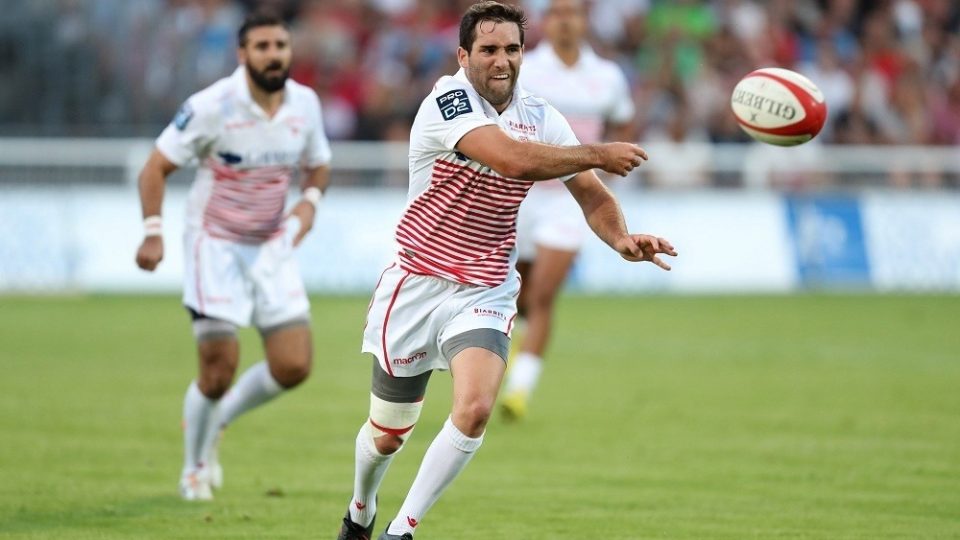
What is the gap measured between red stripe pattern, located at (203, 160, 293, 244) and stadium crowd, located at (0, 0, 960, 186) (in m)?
14.1

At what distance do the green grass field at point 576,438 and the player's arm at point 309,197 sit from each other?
1.55 meters

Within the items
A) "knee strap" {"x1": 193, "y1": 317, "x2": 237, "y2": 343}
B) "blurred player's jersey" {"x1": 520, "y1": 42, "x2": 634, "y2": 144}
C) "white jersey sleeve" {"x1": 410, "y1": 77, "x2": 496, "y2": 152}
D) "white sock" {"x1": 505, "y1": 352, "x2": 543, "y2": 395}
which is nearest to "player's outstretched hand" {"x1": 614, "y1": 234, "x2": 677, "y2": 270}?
"white jersey sleeve" {"x1": 410, "y1": 77, "x2": 496, "y2": 152}

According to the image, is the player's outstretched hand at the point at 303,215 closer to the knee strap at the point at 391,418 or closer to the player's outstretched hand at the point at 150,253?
the player's outstretched hand at the point at 150,253

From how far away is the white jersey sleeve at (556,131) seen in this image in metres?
7.74

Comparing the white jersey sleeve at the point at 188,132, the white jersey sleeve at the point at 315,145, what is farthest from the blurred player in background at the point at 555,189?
the white jersey sleeve at the point at 188,132

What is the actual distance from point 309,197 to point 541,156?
3.44 meters

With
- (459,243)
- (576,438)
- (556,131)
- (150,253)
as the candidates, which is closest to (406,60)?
(576,438)

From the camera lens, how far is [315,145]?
10195 mm

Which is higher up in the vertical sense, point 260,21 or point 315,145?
point 260,21

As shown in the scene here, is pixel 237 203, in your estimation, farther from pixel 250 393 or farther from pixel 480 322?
pixel 480 322

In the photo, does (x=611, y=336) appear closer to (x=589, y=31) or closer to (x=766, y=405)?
(x=766, y=405)

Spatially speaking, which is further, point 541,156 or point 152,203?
point 152,203

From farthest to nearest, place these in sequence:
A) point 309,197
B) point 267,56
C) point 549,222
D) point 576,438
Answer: point 549,222 < point 576,438 < point 309,197 < point 267,56

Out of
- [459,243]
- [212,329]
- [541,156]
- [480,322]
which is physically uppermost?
[541,156]
